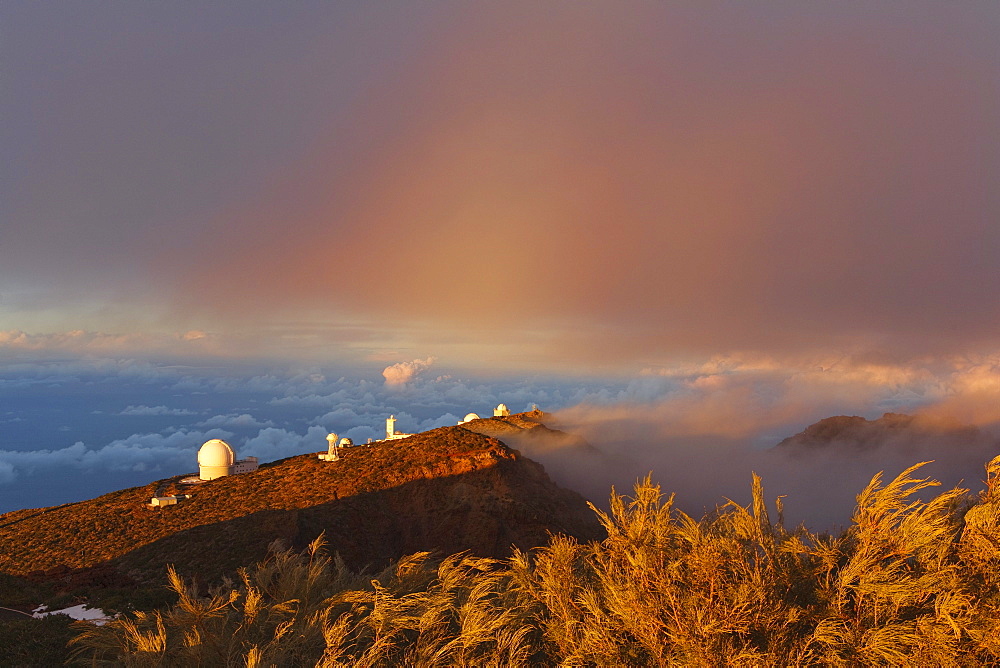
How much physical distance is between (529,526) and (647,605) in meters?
32.4

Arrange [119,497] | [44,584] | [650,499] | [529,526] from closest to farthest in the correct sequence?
1. [650,499]
2. [44,584]
3. [529,526]
4. [119,497]

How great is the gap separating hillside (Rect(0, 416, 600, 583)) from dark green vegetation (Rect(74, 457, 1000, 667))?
25.2 m

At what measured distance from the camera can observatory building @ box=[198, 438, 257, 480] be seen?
167 ft

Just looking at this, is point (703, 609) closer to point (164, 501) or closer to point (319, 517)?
point (319, 517)

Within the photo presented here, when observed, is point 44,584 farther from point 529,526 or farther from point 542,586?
point 542,586

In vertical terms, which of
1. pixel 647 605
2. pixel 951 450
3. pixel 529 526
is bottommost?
pixel 951 450

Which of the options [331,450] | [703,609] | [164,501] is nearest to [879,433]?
[331,450]

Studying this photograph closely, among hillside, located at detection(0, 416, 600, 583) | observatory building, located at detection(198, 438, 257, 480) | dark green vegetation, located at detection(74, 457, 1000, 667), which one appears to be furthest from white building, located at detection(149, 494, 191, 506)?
dark green vegetation, located at detection(74, 457, 1000, 667)

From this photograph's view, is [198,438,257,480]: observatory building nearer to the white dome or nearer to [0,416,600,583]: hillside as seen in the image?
the white dome

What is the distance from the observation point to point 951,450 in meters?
151

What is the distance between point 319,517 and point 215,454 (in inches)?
720

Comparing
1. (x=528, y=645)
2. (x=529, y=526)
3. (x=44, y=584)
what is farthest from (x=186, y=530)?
(x=528, y=645)

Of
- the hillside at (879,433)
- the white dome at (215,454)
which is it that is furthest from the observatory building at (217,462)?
the hillside at (879,433)

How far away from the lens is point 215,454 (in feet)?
168
